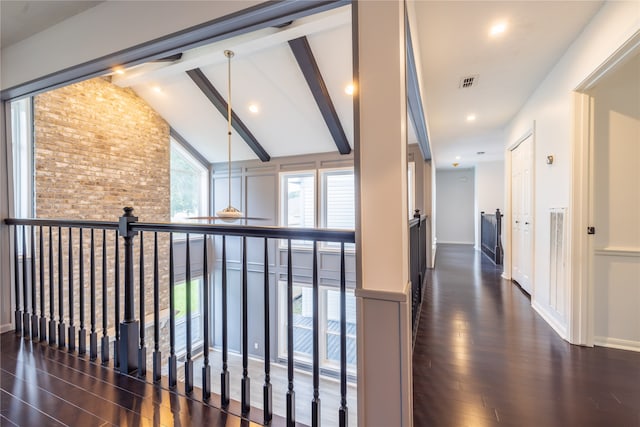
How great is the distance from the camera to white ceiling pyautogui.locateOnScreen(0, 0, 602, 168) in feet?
7.20

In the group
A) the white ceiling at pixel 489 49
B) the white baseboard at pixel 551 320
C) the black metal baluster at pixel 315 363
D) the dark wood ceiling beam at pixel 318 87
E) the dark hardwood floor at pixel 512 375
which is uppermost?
the dark wood ceiling beam at pixel 318 87

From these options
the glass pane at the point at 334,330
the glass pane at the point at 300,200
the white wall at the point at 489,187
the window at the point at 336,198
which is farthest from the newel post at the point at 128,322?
the white wall at the point at 489,187

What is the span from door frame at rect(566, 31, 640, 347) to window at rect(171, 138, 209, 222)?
6154 mm

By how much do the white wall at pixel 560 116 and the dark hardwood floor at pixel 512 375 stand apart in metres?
0.36

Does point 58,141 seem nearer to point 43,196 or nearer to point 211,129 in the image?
point 43,196

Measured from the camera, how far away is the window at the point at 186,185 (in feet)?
20.6

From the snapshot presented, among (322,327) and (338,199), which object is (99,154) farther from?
(322,327)

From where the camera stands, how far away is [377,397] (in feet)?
4.11

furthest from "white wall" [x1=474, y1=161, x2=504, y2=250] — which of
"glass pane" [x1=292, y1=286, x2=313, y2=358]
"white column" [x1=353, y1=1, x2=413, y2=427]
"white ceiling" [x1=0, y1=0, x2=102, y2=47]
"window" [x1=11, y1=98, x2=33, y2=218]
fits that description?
"window" [x1=11, y1=98, x2=33, y2=218]

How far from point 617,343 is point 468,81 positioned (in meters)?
2.82

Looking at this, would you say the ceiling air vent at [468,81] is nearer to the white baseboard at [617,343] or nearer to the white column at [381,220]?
the white column at [381,220]

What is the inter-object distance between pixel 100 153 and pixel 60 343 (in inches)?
138

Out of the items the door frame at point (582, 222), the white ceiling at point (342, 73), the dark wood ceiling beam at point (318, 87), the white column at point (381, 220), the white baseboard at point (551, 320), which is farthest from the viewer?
the dark wood ceiling beam at point (318, 87)

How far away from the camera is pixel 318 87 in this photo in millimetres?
4297
